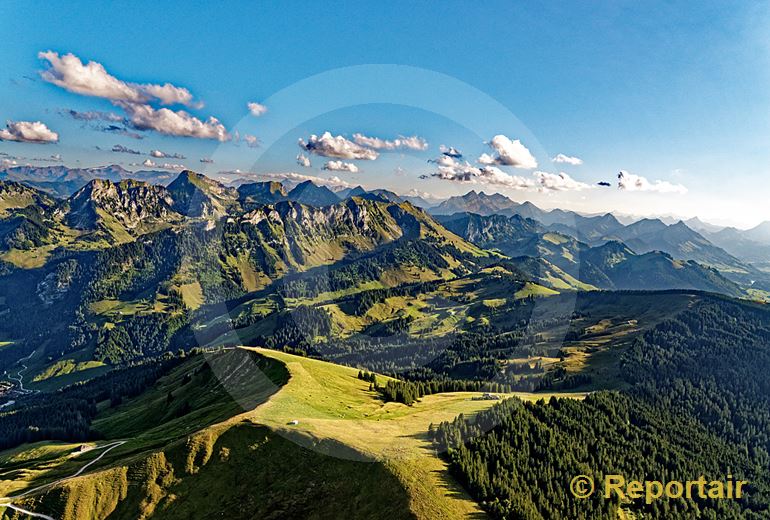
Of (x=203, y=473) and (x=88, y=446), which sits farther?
(x=88, y=446)

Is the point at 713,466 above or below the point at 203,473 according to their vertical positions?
below

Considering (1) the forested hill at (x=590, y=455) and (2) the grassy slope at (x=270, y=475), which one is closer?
(2) the grassy slope at (x=270, y=475)

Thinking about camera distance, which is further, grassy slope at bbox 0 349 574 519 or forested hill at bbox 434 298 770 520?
forested hill at bbox 434 298 770 520

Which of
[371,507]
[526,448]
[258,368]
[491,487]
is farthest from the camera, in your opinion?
[258,368]

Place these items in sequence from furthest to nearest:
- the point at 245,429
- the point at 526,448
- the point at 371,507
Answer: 1. the point at 526,448
2. the point at 245,429
3. the point at 371,507

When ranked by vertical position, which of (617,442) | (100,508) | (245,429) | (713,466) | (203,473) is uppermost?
(245,429)

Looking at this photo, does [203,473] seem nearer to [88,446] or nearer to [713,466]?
[88,446]

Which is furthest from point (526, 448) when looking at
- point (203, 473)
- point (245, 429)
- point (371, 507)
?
point (203, 473)

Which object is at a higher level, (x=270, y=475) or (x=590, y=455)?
(x=270, y=475)

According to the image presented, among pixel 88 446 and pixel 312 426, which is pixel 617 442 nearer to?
pixel 312 426

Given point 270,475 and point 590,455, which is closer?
point 270,475
